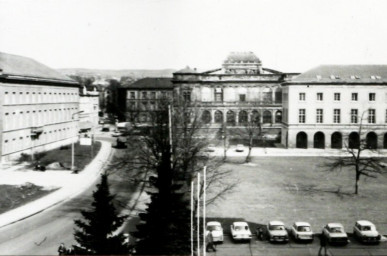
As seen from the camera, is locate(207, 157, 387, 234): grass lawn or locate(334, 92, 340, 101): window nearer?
locate(207, 157, 387, 234): grass lawn

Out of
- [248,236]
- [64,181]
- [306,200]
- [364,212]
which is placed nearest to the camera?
[248,236]

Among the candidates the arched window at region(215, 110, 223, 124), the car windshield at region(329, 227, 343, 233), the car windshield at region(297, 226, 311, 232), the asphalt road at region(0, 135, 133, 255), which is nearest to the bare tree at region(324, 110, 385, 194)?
the car windshield at region(329, 227, 343, 233)

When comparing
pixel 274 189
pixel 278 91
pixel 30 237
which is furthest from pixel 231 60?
pixel 30 237

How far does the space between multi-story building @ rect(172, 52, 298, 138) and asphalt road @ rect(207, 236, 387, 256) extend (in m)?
43.6

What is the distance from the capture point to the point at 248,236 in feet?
56.3

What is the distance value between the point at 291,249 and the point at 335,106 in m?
27.5

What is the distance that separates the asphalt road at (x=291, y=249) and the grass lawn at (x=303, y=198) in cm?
228

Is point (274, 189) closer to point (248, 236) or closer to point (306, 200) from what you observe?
point (306, 200)

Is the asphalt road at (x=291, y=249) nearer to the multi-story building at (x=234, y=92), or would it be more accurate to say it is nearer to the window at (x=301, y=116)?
Result: the window at (x=301, y=116)

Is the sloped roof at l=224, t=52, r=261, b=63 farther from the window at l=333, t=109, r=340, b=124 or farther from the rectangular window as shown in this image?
the window at l=333, t=109, r=340, b=124

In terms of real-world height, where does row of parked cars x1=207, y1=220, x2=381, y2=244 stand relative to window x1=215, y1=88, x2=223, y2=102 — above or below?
below

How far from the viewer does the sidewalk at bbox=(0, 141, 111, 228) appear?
69.4 feet

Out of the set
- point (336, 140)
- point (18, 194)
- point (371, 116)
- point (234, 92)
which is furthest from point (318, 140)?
point (18, 194)

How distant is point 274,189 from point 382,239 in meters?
9.57
